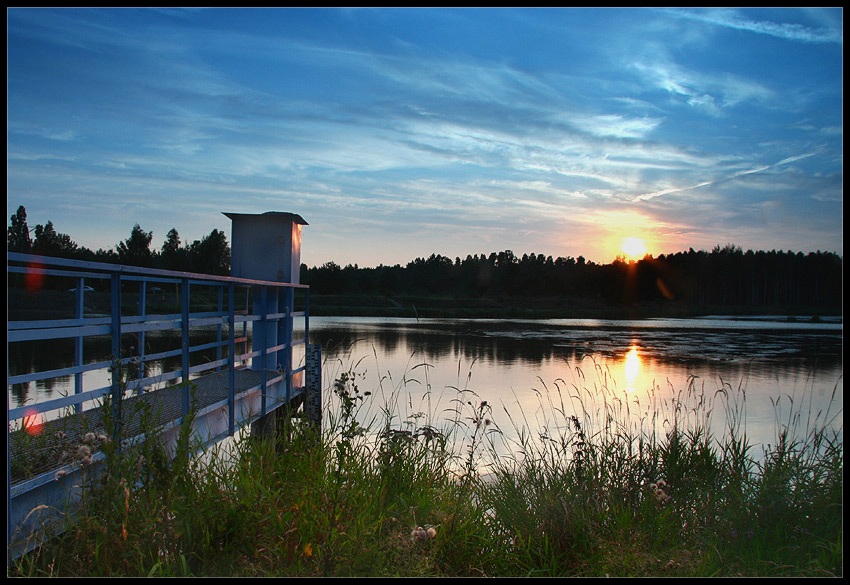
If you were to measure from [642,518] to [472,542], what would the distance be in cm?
106

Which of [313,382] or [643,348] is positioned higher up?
[313,382]

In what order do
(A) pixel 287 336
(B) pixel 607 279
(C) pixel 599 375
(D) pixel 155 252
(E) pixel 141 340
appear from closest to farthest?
(E) pixel 141 340 < (A) pixel 287 336 < (C) pixel 599 375 < (D) pixel 155 252 < (B) pixel 607 279

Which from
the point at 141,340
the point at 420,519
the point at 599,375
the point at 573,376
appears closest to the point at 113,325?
the point at 141,340


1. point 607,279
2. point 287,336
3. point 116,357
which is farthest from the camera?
point 607,279

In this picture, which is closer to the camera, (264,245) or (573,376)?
(264,245)

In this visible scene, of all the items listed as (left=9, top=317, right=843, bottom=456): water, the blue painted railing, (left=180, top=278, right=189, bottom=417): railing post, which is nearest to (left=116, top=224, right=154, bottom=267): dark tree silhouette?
(left=9, top=317, right=843, bottom=456): water

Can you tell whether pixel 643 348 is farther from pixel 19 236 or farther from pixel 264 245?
pixel 19 236

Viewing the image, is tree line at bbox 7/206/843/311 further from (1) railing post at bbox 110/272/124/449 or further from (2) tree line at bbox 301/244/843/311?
(1) railing post at bbox 110/272/124/449

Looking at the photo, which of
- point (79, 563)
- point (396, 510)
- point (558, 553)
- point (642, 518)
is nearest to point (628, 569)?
point (558, 553)

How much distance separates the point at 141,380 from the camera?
3.76 metres

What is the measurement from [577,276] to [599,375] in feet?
202

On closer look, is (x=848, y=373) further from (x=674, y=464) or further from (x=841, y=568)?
(x=674, y=464)

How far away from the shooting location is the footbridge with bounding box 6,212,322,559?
3.27 m

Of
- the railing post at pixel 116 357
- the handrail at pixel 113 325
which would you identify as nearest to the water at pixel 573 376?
the handrail at pixel 113 325
